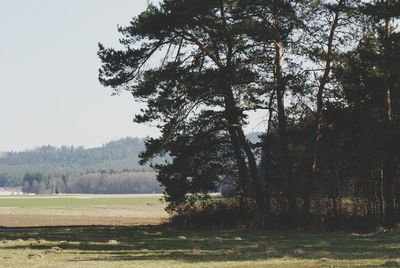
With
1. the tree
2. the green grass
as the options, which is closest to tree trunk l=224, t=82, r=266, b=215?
the tree

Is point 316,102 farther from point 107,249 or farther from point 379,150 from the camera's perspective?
point 107,249

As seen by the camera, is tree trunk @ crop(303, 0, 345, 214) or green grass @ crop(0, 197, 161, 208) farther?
green grass @ crop(0, 197, 161, 208)

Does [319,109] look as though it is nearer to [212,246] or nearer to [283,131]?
[283,131]

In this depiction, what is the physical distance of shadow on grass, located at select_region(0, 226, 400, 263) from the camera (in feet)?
59.9

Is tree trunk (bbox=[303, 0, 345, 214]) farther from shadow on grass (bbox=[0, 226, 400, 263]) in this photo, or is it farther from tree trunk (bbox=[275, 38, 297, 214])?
Answer: shadow on grass (bbox=[0, 226, 400, 263])

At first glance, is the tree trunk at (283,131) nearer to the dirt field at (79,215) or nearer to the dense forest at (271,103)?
the dense forest at (271,103)

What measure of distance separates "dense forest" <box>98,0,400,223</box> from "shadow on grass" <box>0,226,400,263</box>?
18.2 feet

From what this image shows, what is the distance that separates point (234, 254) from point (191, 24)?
56.4ft

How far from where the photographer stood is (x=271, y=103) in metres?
33.7

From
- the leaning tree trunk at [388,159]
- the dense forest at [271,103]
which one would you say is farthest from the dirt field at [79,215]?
the leaning tree trunk at [388,159]

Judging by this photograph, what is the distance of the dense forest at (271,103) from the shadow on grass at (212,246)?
18.2 feet

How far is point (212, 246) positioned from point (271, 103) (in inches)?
537

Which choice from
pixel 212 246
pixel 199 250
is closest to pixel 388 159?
pixel 212 246

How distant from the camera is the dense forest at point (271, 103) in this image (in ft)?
102
